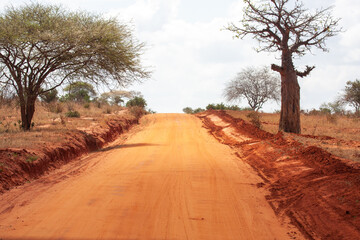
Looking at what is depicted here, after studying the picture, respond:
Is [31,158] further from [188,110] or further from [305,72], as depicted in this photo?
[188,110]

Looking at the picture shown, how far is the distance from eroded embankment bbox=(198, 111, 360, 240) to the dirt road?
0.40m

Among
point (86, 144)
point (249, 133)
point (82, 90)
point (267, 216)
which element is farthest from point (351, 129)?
point (82, 90)

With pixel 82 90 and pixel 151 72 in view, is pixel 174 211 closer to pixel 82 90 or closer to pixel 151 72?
pixel 151 72

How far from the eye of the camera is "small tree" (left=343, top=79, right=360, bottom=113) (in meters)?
43.5

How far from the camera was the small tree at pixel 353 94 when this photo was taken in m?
43.5

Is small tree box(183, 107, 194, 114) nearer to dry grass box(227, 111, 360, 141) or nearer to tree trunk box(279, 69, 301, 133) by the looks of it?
dry grass box(227, 111, 360, 141)

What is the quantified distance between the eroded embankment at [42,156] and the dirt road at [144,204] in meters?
0.42

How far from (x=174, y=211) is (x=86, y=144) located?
31.6 feet

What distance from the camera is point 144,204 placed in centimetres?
674

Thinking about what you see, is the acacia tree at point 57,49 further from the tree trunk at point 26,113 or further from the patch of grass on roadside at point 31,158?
the patch of grass on roadside at point 31,158

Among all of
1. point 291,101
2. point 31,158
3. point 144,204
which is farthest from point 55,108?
point 144,204

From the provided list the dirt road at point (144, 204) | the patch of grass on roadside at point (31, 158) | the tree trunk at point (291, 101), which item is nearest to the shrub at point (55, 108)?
the tree trunk at point (291, 101)

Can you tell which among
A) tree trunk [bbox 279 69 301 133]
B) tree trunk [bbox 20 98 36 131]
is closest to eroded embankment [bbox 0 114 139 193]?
tree trunk [bbox 20 98 36 131]

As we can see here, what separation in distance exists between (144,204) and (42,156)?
210 inches
